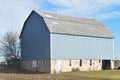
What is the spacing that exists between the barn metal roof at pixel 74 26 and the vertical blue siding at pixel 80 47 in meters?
0.97

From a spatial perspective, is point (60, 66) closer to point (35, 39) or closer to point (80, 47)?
point (80, 47)

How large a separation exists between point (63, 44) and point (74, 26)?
578 centimetres

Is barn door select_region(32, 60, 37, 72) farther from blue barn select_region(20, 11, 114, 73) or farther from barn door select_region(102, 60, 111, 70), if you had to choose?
barn door select_region(102, 60, 111, 70)

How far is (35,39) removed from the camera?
184ft

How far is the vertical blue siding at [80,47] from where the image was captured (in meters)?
52.7

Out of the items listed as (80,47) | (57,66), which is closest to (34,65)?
(57,66)

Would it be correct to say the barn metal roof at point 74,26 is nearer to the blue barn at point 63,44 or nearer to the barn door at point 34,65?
the blue barn at point 63,44

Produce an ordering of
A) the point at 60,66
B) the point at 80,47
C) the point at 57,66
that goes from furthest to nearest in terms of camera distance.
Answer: the point at 80,47, the point at 60,66, the point at 57,66

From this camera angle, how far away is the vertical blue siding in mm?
52719

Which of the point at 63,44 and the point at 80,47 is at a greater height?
the point at 63,44

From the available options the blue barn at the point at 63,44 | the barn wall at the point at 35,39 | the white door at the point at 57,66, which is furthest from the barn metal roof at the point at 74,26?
the white door at the point at 57,66

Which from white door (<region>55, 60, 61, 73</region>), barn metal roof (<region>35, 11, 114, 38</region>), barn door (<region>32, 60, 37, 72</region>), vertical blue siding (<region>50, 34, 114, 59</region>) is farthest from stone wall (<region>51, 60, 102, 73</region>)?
barn metal roof (<region>35, 11, 114, 38</region>)

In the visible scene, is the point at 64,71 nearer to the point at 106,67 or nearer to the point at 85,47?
the point at 85,47

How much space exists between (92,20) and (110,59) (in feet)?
31.7
